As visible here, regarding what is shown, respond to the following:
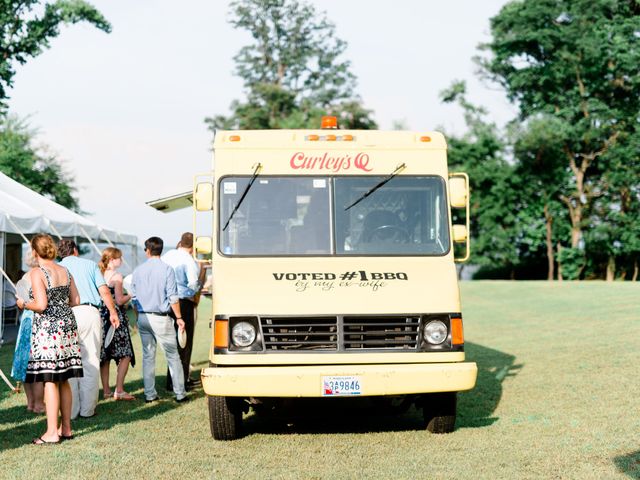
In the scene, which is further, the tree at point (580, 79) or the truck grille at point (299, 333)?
the tree at point (580, 79)

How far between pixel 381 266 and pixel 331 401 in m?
2.57

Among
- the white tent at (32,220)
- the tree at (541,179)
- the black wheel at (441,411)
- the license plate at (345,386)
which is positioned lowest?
the black wheel at (441,411)

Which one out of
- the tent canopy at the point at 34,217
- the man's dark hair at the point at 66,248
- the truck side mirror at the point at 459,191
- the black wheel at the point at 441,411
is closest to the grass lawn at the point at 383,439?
the black wheel at the point at 441,411

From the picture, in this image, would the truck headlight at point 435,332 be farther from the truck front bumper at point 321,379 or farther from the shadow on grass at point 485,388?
the shadow on grass at point 485,388

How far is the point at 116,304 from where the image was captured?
10.4 m

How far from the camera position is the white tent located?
15.0m

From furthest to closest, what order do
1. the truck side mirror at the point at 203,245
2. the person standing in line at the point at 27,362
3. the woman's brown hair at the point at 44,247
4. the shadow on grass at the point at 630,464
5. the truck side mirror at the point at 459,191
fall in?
the person standing in line at the point at 27,362
the truck side mirror at the point at 459,191
the truck side mirror at the point at 203,245
the woman's brown hair at the point at 44,247
the shadow on grass at the point at 630,464

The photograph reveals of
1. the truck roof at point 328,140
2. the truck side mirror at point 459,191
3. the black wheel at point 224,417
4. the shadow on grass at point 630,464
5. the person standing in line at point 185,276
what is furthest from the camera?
the person standing in line at point 185,276

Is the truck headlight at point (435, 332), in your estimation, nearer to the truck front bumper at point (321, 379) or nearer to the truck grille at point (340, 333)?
the truck grille at point (340, 333)

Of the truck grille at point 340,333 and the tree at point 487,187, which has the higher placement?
the tree at point 487,187

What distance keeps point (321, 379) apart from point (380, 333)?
0.67 m

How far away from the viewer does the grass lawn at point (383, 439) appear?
685cm

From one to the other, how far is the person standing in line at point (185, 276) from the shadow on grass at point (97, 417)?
711 mm

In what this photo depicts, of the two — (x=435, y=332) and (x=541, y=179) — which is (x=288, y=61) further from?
(x=435, y=332)
